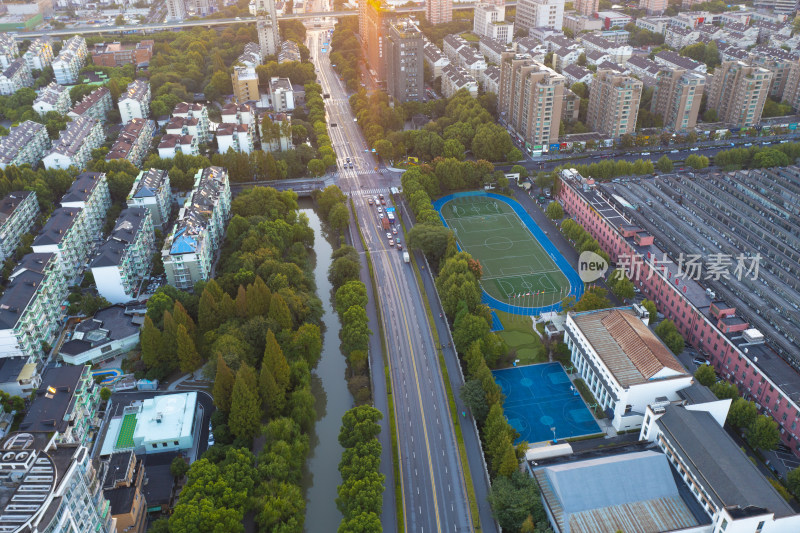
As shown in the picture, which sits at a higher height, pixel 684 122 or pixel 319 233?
pixel 684 122

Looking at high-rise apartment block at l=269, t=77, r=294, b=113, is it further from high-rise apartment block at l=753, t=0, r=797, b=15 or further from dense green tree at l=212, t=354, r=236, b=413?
high-rise apartment block at l=753, t=0, r=797, b=15

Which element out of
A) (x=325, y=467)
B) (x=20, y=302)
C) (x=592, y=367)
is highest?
(x=20, y=302)

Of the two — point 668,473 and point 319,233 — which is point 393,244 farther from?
point 668,473

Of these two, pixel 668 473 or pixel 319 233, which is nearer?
pixel 668 473

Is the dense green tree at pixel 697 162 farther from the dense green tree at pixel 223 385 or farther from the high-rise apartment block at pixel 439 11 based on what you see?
the high-rise apartment block at pixel 439 11

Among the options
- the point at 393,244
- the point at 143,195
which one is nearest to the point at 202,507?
the point at 393,244

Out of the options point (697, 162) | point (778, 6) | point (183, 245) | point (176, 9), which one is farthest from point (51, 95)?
point (778, 6)

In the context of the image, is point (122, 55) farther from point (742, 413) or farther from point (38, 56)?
point (742, 413)
